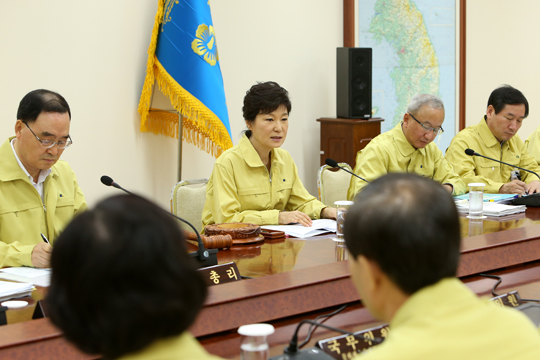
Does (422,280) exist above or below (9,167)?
below

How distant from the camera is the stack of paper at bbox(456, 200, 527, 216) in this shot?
9.14ft

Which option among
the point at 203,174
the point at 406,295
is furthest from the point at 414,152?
the point at 406,295

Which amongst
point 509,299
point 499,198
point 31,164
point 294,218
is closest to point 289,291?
point 509,299

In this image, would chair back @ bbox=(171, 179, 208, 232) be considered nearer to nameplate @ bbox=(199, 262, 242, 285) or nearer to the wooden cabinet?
nameplate @ bbox=(199, 262, 242, 285)

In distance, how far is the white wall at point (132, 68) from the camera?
3311 mm

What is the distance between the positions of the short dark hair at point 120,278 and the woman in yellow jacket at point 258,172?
6.78 ft

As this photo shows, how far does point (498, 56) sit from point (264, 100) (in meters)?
4.07

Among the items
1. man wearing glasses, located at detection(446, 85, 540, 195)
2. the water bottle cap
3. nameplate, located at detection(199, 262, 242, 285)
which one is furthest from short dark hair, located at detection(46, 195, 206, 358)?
man wearing glasses, located at detection(446, 85, 540, 195)

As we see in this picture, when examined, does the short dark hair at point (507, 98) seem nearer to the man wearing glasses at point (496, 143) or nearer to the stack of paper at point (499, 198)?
the man wearing glasses at point (496, 143)

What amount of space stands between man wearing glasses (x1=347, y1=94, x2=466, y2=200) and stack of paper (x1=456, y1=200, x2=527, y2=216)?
49cm

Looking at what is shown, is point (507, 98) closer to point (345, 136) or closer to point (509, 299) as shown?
point (345, 136)

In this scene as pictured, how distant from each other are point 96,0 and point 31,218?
6.08 feet

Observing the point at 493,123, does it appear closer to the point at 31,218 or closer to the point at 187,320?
the point at 31,218

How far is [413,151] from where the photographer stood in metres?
3.62
